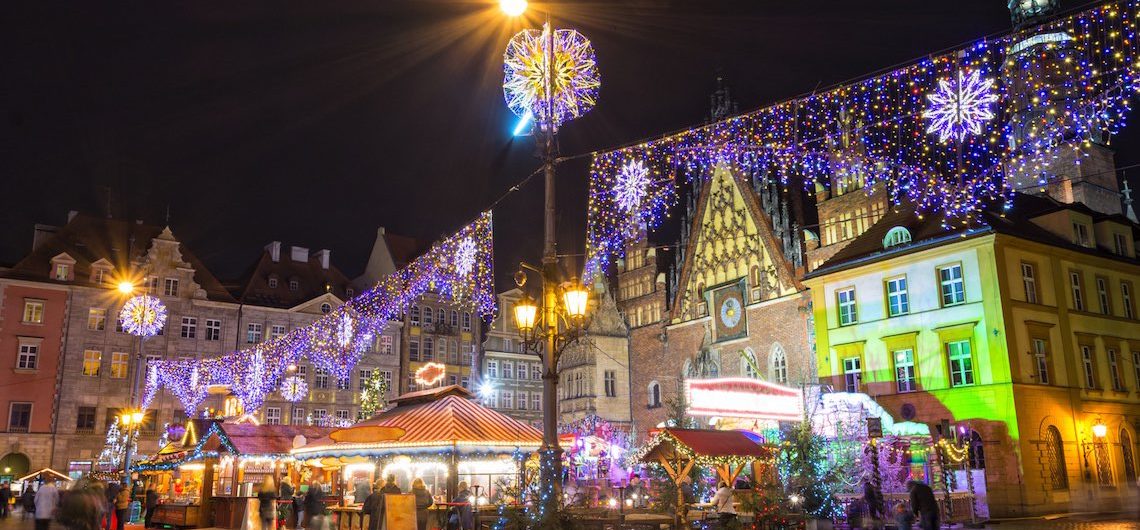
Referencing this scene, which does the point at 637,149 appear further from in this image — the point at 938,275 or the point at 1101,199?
the point at 1101,199

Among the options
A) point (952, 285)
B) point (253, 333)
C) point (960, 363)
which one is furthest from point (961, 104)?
point (253, 333)

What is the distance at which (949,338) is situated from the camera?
2880cm

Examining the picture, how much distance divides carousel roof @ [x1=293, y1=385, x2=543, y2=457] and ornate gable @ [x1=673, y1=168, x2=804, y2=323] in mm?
21241

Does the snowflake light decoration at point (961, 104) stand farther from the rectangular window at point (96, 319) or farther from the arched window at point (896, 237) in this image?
the rectangular window at point (96, 319)

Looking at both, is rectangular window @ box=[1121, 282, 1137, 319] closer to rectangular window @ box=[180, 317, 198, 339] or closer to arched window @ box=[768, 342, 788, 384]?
arched window @ box=[768, 342, 788, 384]

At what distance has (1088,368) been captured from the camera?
97.4ft

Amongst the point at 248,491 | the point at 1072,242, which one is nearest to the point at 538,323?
the point at 248,491

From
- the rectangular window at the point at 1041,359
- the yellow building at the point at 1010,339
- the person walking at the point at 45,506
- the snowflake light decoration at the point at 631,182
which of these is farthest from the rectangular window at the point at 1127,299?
the person walking at the point at 45,506

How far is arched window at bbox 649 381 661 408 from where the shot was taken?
4828cm

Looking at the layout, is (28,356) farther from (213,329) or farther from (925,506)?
(925,506)

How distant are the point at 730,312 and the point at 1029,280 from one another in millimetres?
16364

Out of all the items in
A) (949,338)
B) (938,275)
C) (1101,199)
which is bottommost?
(949,338)

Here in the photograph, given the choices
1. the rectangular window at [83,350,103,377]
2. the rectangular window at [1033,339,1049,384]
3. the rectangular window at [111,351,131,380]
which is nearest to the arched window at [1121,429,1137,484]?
the rectangular window at [1033,339,1049,384]

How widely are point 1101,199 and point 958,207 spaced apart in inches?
838
